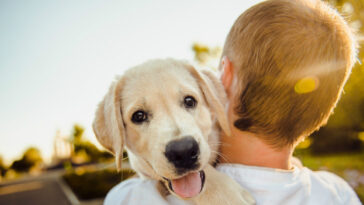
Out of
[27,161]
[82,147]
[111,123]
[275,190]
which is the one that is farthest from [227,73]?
[27,161]

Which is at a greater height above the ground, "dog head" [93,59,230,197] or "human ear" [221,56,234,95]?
"human ear" [221,56,234,95]

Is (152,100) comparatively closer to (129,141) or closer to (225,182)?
(129,141)

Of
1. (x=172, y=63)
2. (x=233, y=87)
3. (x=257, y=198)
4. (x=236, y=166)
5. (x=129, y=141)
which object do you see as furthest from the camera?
(x=172, y=63)

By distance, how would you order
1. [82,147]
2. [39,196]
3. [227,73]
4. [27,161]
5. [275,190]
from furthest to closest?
1. [27,161]
2. [82,147]
3. [39,196]
4. [227,73]
5. [275,190]

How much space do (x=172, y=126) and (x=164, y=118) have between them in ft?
0.57

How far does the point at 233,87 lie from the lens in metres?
2.80

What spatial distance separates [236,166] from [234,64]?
35.9 inches

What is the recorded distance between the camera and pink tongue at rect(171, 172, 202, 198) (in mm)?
2449

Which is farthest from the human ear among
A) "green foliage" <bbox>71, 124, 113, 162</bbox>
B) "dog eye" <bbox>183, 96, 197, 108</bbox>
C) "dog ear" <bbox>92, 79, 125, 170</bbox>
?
"green foliage" <bbox>71, 124, 113, 162</bbox>

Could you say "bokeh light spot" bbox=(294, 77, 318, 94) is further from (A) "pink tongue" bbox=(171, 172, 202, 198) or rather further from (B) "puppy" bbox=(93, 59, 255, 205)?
(A) "pink tongue" bbox=(171, 172, 202, 198)

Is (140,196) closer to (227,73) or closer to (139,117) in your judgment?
(139,117)

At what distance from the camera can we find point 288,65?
2.42m

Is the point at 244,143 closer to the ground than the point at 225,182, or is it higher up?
higher up

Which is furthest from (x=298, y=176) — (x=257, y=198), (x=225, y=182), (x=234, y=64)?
(x=234, y=64)
